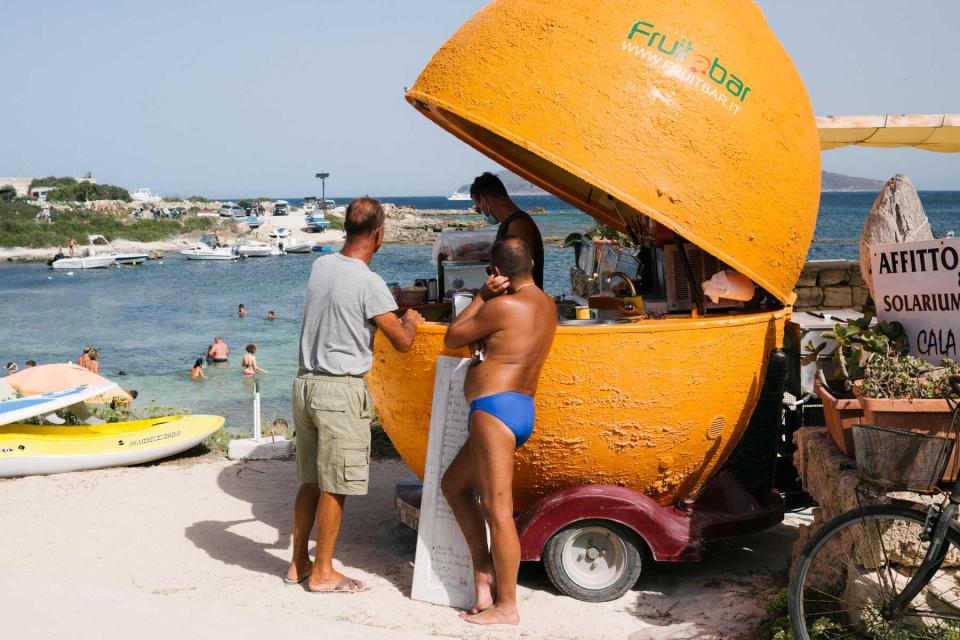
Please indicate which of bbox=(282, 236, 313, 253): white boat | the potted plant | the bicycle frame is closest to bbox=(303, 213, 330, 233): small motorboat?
bbox=(282, 236, 313, 253): white boat

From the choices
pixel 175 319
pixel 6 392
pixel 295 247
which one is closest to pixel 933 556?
pixel 6 392

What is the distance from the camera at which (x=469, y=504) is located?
5258mm

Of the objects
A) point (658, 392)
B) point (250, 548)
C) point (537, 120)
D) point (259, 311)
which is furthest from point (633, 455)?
point (259, 311)

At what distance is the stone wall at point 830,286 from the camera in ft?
30.6

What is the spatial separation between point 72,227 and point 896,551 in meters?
75.5

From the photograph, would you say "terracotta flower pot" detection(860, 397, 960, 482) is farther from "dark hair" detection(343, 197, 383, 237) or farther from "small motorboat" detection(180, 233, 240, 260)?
"small motorboat" detection(180, 233, 240, 260)

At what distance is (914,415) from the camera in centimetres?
429

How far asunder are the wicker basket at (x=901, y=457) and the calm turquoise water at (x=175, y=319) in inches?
538

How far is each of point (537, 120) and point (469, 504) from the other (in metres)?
2.03

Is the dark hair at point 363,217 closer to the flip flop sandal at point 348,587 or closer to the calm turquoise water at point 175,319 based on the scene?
the flip flop sandal at point 348,587

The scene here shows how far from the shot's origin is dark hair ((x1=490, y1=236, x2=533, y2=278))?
195 inches

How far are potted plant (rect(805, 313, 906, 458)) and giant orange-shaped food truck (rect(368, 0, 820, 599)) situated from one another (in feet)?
1.86

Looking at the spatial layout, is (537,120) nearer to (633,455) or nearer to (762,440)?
(633,455)

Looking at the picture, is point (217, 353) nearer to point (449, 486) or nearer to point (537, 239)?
point (537, 239)
